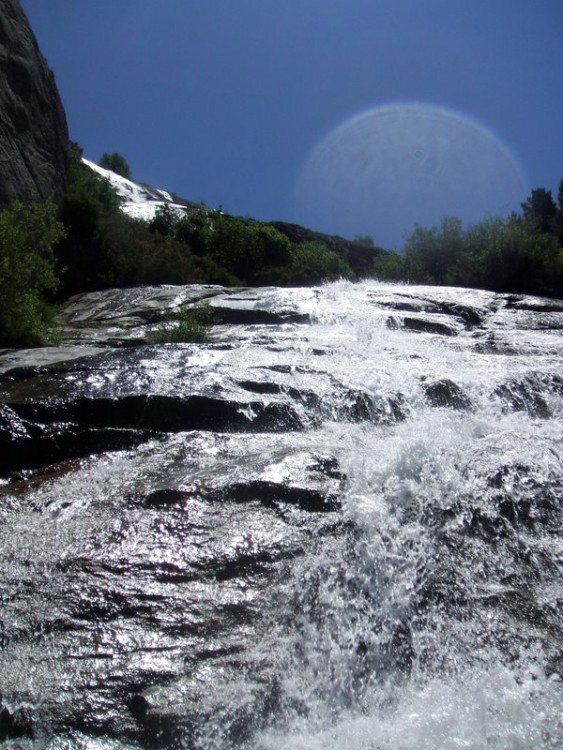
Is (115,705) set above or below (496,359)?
below

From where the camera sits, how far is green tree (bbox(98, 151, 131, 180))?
6862 cm

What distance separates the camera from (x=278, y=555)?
176 inches

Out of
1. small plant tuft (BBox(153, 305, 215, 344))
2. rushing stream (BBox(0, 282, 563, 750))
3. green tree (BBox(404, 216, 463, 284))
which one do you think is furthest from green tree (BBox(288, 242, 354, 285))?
rushing stream (BBox(0, 282, 563, 750))

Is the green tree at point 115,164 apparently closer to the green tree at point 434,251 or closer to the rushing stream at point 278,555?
the green tree at point 434,251

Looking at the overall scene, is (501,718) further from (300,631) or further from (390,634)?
(300,631)

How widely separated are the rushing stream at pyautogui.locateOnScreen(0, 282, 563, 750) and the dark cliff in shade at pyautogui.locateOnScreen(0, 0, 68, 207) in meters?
8.93

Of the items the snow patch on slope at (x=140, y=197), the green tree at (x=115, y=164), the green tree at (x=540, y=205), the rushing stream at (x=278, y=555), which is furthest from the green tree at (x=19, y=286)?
the green tree at (x=115, y=164)

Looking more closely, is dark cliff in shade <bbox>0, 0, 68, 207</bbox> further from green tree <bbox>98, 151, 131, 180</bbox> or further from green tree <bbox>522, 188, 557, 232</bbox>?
green tree <bbox>98, 151, 131, 180</bbox>

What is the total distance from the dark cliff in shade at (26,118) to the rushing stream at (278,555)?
8.93 m

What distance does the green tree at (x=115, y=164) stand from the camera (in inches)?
2702

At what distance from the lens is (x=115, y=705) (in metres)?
3.27

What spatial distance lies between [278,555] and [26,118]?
16895 mm

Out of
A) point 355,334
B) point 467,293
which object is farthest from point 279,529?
point 467,293

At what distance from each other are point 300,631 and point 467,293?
13221mm
